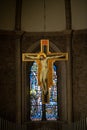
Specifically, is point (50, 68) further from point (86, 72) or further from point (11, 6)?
point (11, 6)

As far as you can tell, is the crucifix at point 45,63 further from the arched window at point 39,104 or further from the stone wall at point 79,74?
the arched window at point 39,104

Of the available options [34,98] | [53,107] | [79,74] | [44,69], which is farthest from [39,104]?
[44,69]

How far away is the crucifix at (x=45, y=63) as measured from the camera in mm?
13234

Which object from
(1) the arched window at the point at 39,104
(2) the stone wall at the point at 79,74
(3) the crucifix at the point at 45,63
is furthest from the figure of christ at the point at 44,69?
(1) the arched window at the point at 39,104

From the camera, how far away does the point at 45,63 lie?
43.8 ft

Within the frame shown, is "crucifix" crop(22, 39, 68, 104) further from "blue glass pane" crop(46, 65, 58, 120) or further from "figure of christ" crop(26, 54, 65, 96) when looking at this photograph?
"blue glass pane" crop(46, 65, 58, 120)

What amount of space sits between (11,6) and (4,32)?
136 cm

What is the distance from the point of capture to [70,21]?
16406 millimetres

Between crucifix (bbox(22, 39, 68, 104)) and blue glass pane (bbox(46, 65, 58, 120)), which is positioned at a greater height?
crucifix (bbox(22, 39, 68, 104))

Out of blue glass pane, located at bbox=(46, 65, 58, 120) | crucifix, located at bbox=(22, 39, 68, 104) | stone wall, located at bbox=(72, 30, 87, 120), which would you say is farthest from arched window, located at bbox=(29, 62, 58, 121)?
crucifix, located at bbox=(22, 39, 68, 104)

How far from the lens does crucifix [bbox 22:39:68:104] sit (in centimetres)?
1323

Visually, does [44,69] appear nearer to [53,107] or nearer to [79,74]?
[79,74]

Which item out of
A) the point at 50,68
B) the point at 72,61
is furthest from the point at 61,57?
the point at 72,61

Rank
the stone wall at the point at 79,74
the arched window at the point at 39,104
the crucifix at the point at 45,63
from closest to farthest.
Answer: the crucifix at the point at 45,63, the stone wall at the point at 79,74, the arched window at the point at 39,104
